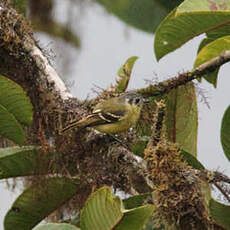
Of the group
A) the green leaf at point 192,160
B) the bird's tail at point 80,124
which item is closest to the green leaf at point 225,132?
the green leaf at point 192,160

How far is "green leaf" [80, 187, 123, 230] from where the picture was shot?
1.98 metres

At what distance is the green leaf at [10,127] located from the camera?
244 centimetres

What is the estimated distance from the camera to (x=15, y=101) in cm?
248

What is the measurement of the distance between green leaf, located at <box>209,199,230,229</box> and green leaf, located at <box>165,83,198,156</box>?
440 mm

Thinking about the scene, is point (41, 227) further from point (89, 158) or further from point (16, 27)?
point (16, 27)

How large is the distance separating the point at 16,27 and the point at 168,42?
728 millimetres

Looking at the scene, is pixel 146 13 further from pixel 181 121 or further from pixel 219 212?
pixel 219 212

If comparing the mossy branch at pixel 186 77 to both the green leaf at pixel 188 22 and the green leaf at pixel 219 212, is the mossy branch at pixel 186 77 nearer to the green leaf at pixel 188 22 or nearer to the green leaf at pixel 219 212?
the green leaf at pixel 188 22

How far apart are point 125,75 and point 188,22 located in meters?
0.42

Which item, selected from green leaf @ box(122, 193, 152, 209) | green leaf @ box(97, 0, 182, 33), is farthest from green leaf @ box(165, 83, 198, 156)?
green leaf @ box(97, 0, 182, 33)

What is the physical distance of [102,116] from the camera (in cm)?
298

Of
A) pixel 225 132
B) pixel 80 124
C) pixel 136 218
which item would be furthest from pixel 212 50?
pixel 136 218

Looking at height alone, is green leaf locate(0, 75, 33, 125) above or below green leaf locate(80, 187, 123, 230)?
above

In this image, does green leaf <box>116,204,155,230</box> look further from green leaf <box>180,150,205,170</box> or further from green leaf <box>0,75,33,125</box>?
green leaf <box>0,75,33,125</box>
